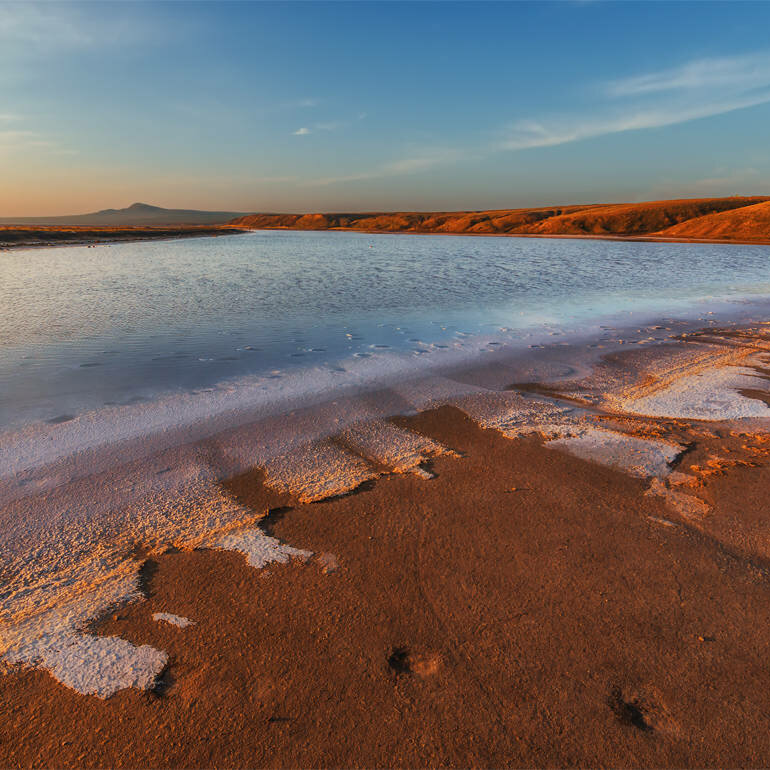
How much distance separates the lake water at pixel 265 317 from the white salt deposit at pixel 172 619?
4.83 m

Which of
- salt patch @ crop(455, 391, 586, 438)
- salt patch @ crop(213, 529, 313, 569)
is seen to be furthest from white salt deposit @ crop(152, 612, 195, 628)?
salt patch @ crop(455, 391, 586, 438)

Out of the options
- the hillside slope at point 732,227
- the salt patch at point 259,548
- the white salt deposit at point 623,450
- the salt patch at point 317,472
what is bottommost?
the hillside slope at point 732,227

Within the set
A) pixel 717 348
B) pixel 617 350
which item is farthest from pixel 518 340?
pixel 717 348

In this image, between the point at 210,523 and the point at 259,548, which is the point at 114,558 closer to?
the point at 210,523

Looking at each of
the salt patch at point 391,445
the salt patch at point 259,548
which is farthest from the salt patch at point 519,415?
the salt patch at point 259,548

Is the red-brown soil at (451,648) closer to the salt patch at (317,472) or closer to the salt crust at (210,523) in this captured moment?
the salt crust at (210,523)

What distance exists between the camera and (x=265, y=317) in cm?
1510

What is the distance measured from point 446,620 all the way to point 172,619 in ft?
6.36

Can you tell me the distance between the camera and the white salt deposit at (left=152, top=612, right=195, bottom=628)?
3.26 metres

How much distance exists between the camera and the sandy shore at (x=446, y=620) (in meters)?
2.56

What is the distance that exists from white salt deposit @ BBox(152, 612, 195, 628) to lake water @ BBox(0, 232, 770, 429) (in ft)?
15.9

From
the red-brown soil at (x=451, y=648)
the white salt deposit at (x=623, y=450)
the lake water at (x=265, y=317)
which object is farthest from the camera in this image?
the lake water at (x=265, y=317)

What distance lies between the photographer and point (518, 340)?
12188 millimetres

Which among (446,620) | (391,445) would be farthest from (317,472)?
(446,620)
